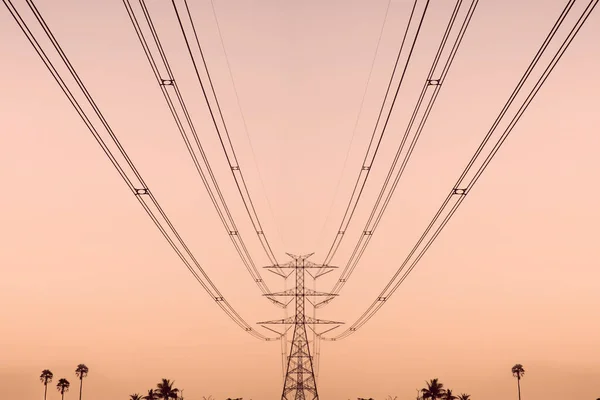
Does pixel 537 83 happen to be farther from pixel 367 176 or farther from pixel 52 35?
pixel 367 176

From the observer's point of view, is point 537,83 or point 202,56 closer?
point 537,83

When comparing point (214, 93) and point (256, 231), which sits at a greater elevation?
point (256, 231)

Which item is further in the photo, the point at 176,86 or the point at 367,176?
the point at 367,176

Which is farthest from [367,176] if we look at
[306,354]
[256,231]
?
[306,354]

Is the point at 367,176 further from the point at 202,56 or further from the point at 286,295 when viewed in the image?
the point at 286,295

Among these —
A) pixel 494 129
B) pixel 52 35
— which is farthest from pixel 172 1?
pixel 494 129

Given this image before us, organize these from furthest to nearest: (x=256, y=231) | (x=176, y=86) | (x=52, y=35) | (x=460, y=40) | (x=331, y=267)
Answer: (x=331, y=267)
(x=256, y=231)
(x=176, y=86)
(x=460, y=40)
(x=52, y=35)

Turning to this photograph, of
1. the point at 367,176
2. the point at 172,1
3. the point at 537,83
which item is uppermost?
the point at 367,176

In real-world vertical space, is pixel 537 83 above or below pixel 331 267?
below

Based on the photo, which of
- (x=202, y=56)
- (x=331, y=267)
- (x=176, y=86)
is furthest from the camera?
(x=331, y=267)
